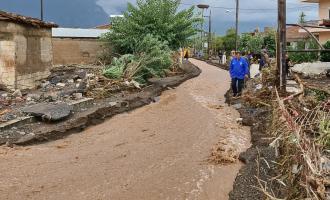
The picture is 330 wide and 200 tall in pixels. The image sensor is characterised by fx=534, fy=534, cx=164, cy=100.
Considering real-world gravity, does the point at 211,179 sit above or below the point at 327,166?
below

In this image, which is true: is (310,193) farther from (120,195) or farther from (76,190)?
(76,190)

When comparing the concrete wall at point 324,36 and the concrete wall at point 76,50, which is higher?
the concrete wall at point 324,36

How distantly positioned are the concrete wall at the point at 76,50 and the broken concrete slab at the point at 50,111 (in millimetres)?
11863

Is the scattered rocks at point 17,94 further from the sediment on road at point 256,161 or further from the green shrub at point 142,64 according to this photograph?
the sediment on road at point 256,161

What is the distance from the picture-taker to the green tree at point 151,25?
83.0 ft

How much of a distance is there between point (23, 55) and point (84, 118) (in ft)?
19.0

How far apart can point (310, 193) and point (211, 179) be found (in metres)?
3.85

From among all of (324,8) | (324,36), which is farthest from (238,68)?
(324,8)

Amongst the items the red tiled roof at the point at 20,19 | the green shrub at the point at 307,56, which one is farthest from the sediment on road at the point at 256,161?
the green shrub at the point at 307,56

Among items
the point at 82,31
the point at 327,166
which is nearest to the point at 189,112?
the point at 327,166

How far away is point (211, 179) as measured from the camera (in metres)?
8.77

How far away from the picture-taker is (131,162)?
31.4 ft

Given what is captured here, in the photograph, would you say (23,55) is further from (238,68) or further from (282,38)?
(282,38)

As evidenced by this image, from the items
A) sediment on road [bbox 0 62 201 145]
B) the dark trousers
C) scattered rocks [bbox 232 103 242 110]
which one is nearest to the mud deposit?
scattered rocks [bbox 232 103 242 110]
